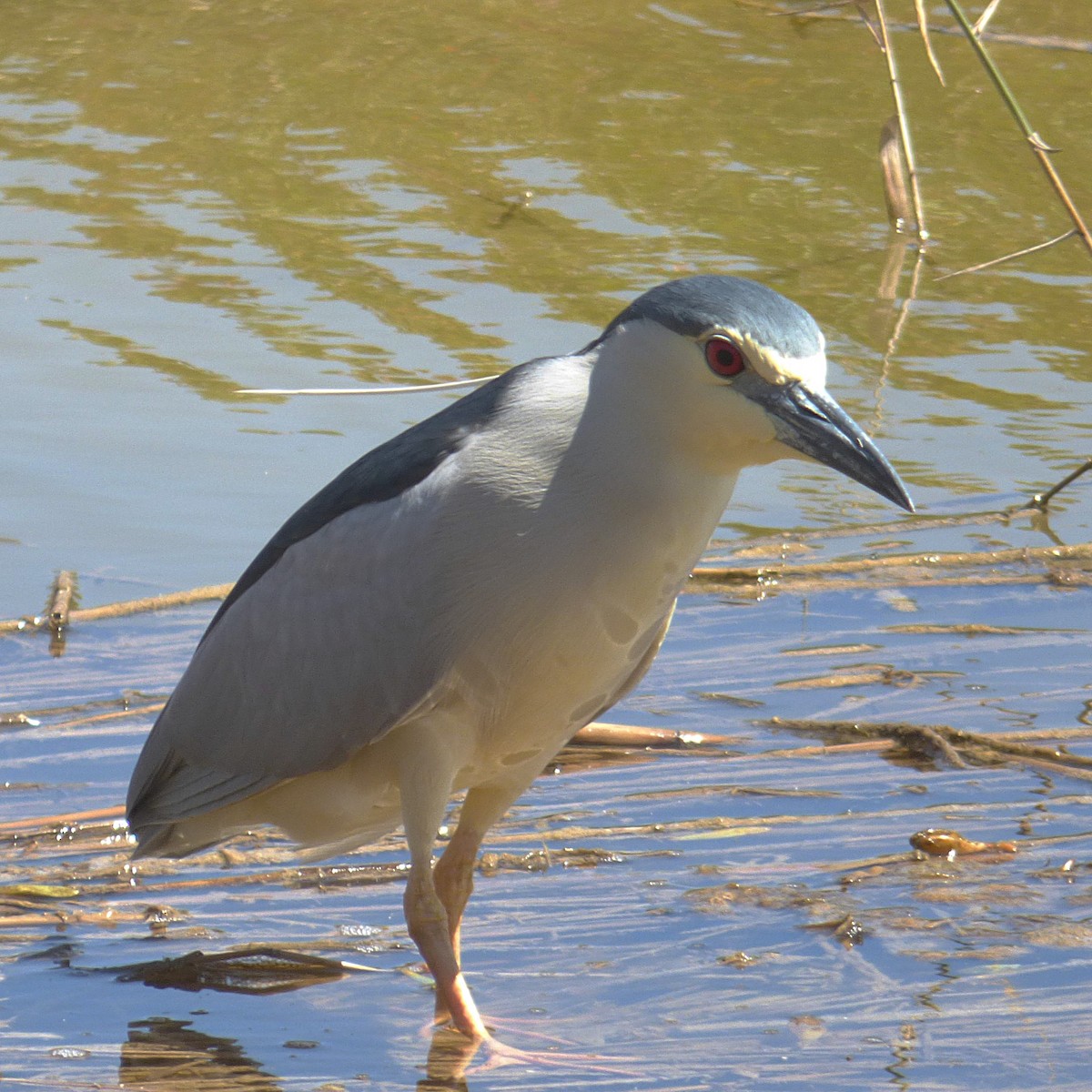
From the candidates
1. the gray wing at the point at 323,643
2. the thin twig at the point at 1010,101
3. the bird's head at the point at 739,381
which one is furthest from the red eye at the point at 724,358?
the thin twig at the point at 1010,101

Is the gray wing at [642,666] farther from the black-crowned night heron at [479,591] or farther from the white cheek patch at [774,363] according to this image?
the white cheek patch at [774,363]

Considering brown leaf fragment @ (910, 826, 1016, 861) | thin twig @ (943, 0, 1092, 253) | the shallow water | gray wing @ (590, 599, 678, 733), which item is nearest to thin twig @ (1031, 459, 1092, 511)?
the shallow water

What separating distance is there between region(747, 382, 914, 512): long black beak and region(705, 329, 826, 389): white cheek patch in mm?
15

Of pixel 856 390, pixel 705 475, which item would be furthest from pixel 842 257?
pixel 705 475

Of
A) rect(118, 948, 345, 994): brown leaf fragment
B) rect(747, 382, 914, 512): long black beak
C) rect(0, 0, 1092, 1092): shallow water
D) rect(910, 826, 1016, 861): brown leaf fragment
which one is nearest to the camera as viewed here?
rect(747, 382, 914, 512): long black beak

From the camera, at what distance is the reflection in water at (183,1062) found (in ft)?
10.8

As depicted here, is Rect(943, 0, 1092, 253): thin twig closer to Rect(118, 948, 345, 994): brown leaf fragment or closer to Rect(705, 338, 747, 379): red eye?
Rect(705, 338, 747, 379): red eye

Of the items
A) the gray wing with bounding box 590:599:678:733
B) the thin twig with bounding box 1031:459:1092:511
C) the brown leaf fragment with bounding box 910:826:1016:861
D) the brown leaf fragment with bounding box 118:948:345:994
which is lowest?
the thin twig with bounding box 1031:459:1092:511

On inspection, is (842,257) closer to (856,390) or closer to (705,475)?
(856,390)

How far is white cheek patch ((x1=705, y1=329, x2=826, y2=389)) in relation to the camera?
3.21 m

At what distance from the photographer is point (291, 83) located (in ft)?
33.6

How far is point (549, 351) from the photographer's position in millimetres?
7363

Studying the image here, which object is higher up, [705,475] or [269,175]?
[705,475]

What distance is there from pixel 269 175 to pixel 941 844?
612 centimetres
